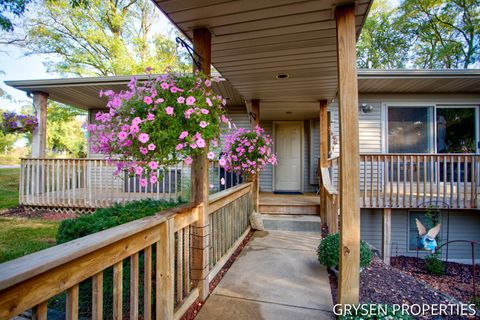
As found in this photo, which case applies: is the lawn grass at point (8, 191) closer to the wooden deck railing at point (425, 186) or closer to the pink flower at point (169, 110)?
the pink flower at point (169, 110)

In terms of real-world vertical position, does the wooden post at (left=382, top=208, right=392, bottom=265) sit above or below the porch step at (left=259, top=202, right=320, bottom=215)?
below

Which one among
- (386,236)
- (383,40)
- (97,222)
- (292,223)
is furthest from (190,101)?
(383,40)

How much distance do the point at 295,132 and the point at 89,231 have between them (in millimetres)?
5894

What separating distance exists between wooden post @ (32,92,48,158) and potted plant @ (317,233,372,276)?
6753 mm

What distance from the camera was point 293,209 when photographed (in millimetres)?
5109

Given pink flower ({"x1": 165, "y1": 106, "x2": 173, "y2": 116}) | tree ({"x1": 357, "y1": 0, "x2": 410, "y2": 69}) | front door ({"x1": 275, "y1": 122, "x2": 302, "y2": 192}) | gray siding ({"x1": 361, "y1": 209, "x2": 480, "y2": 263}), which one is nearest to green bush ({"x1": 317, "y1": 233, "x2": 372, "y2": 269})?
pink flower ({"x1": 165, "y1": 106, "x2": 173, "y2": 116})

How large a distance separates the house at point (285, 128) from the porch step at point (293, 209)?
0.11 ft

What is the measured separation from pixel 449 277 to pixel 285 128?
4.76m

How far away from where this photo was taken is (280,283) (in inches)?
106

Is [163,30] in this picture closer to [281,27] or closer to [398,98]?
[398,98]

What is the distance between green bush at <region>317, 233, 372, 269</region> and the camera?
271cm

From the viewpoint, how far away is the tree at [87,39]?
1090 centimetres

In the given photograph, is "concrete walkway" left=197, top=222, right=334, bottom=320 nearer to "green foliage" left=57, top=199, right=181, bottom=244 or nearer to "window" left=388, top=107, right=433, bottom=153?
"green foliage" left=57, top=199, right=181, bottom=244

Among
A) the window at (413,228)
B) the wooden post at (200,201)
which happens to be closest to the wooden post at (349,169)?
the wooden post at (200,201)
